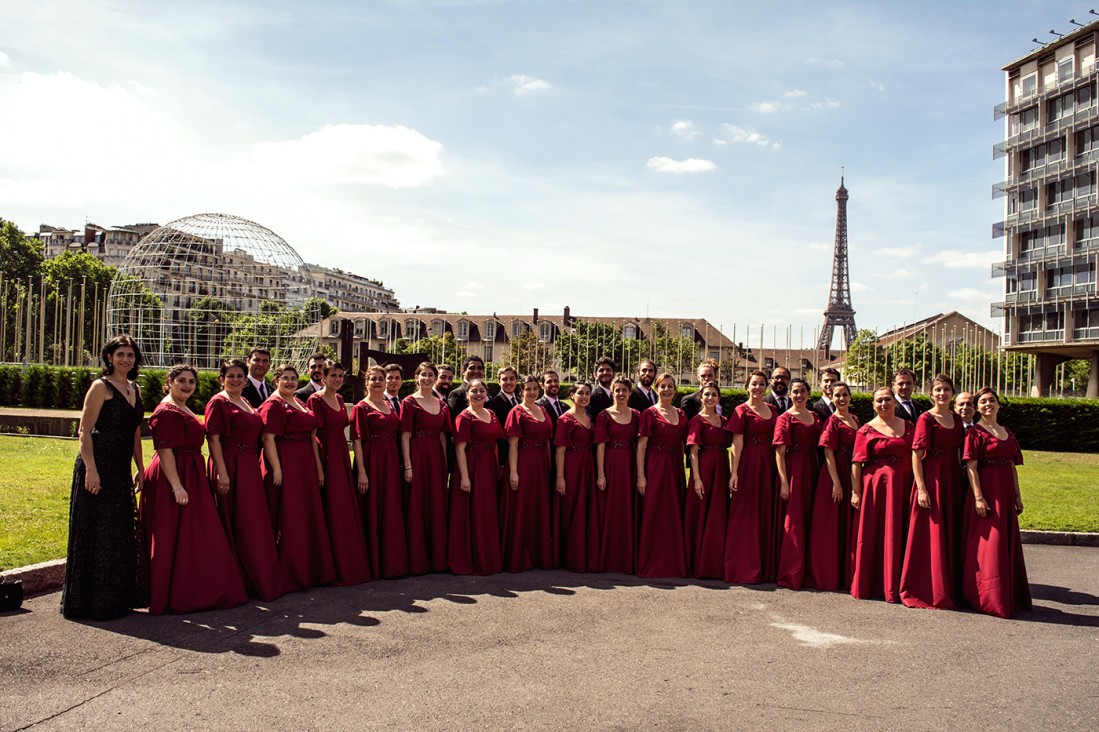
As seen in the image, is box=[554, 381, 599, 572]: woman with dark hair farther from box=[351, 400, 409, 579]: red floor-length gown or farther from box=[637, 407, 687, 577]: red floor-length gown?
box=[351, 400, 409, 579]: red floor-length gown

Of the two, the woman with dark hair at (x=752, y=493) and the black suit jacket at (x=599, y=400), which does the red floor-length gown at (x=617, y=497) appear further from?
the woman with dark hair at (x=752, y=493)

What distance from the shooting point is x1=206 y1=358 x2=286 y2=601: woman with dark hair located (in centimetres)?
741

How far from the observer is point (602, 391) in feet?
32.8

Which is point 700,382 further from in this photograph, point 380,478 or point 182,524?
point 182,524

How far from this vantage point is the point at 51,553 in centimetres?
801

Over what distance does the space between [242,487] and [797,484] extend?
5410 mm

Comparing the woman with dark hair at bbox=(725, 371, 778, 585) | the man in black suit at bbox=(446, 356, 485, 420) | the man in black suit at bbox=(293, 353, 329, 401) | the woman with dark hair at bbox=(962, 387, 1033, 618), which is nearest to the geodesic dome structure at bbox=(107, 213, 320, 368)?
the man in black suit at bbox=(293, 353, 329, 401)

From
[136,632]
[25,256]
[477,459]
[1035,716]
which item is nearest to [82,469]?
[136,632]

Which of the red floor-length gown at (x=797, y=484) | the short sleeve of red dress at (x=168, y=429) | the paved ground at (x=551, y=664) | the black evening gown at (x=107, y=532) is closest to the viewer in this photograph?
the paved ground at (x=551, y=664)

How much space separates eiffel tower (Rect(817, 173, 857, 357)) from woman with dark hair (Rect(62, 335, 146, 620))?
3753 inches

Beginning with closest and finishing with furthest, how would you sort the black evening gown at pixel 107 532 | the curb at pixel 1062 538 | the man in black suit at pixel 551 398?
1. the black evening gown at pixel 107 532
2. the man in black suit at pixel 551 398
3. the curb at pixel 1062 538

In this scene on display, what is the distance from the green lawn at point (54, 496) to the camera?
841 centimetres

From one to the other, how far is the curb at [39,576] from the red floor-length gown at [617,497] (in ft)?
17.0

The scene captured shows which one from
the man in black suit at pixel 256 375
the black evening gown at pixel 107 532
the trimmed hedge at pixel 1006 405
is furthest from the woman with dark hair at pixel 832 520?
the trimmed hedge at pixel 1006 405
